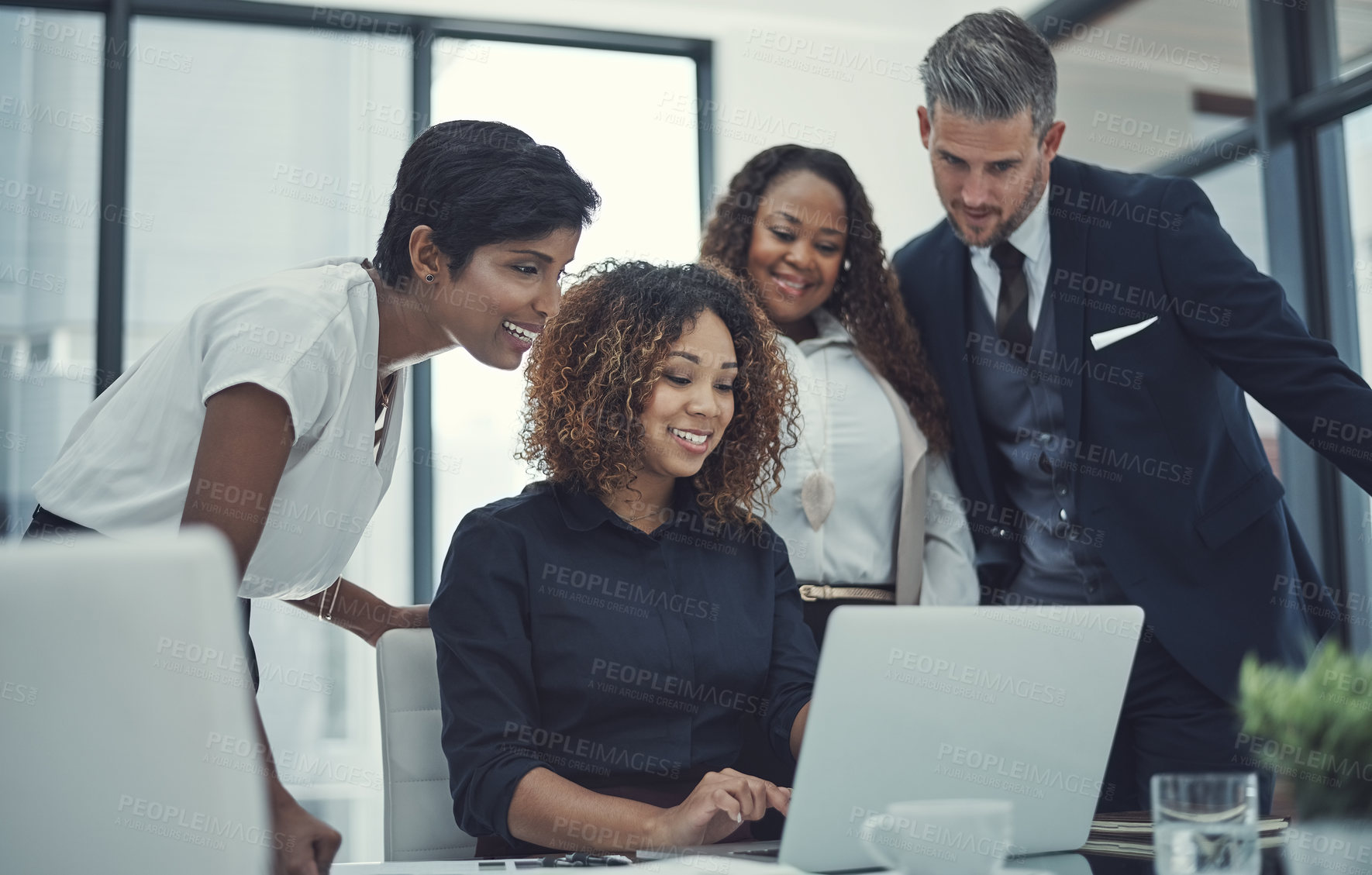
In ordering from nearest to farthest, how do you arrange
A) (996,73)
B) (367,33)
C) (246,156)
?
(996,73) < (246,156) < (367,33)

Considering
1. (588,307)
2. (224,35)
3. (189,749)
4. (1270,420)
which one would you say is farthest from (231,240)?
(189,749)

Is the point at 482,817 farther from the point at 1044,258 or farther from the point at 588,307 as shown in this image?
the point at 1044,258

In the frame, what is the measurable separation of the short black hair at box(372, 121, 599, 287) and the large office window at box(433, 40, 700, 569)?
235 cm

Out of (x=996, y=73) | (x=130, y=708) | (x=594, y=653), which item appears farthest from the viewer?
(x=996, y=73)

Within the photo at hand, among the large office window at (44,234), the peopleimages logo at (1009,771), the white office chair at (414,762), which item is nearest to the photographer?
the peopleimages logo at (1009,771)

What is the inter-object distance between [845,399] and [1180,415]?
58 centimetres

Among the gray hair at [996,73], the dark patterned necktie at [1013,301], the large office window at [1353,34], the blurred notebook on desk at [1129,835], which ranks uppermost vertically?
the large office window at [1353,34]

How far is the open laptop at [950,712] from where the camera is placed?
1.03 meters

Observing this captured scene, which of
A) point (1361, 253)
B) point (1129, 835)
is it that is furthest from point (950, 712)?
point (1361, 253)

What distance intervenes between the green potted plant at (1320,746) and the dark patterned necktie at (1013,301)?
0.66 m

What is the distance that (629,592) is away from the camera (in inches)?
64.9

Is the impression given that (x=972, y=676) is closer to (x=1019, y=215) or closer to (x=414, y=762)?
(x=414, y=762)

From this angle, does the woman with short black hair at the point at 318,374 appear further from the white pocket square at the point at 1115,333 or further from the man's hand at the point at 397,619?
the white pocket square at the point at 1115,333

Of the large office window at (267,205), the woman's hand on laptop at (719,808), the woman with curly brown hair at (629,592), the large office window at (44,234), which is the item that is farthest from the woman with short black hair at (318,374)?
the large office window at (44,234)
